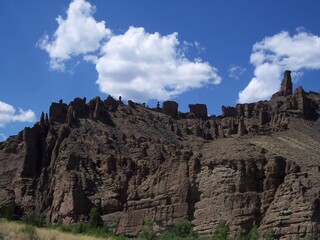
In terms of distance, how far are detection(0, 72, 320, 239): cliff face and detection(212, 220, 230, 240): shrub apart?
2.86 meters

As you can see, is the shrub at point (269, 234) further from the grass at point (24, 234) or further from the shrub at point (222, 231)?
the grass at point (24, 234)

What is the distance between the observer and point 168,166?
96.1 metres

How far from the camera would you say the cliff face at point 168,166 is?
269 feet

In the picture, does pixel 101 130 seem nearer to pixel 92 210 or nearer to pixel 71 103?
pixel 71 103

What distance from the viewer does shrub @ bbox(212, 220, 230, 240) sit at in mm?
73481

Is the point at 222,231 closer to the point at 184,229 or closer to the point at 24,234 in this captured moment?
the point at 184,229

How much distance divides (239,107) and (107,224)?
67991 mm

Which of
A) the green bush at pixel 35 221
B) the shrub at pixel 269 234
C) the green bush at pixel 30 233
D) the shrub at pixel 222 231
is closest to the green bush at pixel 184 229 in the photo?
the shrub at pixel 222 231

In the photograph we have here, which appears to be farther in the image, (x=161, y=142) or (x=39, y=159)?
(x=39, y=159)

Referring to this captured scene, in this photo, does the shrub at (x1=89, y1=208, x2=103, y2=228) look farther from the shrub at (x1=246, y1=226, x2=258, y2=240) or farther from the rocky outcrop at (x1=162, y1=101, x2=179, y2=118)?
the rocky outcrop at (x1=162, y1=101, x2=179, y2=118)

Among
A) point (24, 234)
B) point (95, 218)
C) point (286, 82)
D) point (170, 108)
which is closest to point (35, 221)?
point (95, 218)

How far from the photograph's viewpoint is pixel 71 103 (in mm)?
125062

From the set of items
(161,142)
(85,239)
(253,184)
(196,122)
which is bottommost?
(85,239)

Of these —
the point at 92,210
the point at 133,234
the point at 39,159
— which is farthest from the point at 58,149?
the point at 133,234
